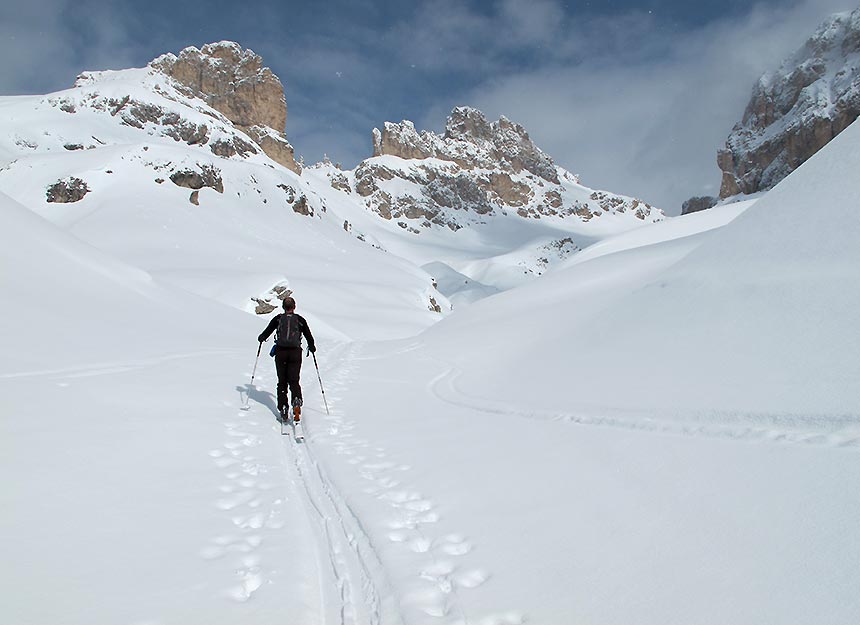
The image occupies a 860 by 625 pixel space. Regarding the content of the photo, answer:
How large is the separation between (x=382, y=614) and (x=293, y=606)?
0.53 metres

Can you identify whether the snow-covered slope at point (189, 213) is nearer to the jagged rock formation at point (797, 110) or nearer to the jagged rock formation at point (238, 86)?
the jagged rock formation at point (238, 86)

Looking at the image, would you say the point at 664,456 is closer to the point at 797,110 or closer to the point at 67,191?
the point at 67,191

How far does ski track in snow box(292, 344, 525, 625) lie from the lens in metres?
2.75

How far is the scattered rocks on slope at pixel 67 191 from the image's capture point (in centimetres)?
4891

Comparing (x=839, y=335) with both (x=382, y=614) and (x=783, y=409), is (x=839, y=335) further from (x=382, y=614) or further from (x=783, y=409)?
(x=382, y=614)

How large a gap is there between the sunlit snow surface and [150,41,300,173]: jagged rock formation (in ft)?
388

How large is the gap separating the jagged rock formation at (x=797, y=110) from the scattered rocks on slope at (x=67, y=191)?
131264 mm

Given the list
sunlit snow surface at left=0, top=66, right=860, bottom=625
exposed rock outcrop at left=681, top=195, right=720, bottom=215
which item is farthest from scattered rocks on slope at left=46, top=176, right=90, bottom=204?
exposed rock outcrop at left=681, top=195, right=720, bottom=215

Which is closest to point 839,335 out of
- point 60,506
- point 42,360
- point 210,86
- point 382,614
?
point 382,614

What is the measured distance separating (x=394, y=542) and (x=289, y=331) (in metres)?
5.16

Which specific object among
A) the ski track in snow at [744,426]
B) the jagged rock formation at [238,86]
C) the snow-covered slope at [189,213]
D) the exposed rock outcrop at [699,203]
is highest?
the jagged rock formation at [238,86]

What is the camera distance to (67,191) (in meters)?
49.4

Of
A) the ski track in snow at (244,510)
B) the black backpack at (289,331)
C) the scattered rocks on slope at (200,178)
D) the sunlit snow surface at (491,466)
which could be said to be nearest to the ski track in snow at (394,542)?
the sunlit snow surface at (491,466)

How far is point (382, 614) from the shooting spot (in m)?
2.75
